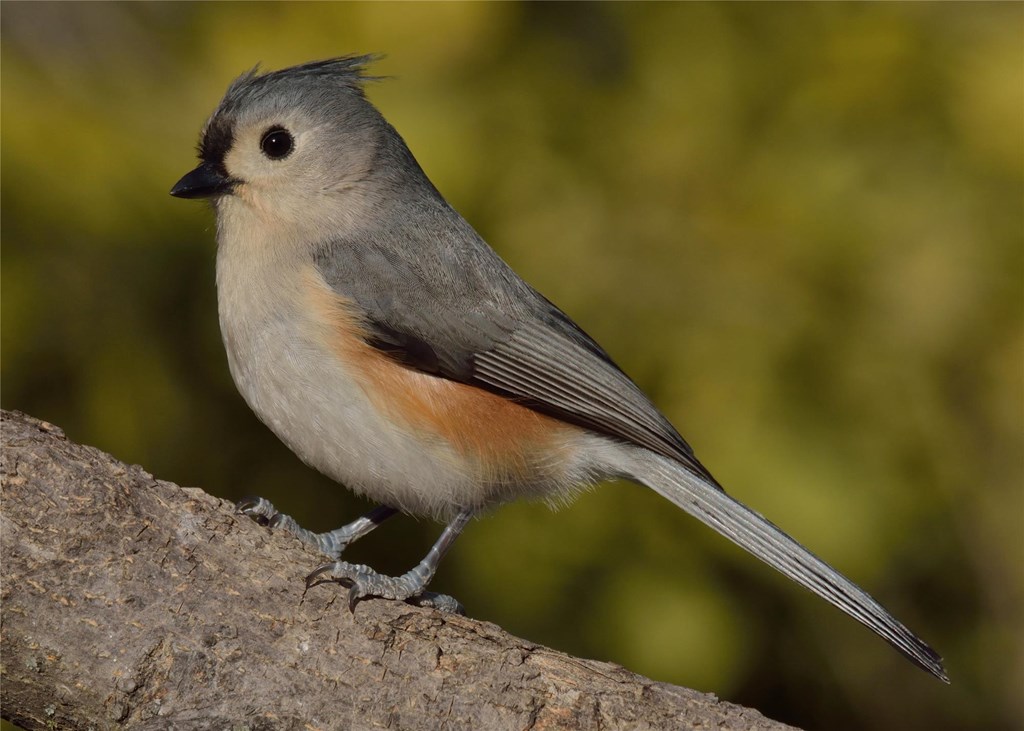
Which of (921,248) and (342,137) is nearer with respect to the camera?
(342,137)

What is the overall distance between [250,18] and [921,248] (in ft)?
8.07

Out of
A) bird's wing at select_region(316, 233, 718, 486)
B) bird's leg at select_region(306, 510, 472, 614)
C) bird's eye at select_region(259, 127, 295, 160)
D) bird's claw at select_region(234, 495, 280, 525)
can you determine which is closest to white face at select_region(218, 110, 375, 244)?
bird's eye at select_region(259, 127, 295, 160)

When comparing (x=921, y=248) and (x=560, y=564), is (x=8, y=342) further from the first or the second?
(x=921, y=248)

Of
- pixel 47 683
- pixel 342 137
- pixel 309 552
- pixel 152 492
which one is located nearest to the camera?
pixel 47 683

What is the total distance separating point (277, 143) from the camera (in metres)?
3.34

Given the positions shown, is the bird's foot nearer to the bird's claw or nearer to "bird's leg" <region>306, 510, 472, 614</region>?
"bird's leg" <region>306, 510, 472, 614</region>

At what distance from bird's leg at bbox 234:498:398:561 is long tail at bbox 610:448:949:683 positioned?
34.9 inches

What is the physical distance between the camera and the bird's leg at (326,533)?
3.21 metres

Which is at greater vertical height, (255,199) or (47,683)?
(255,199)

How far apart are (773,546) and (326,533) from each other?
139 centimetres

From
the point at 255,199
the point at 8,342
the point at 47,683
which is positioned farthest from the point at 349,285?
the point at 47,683

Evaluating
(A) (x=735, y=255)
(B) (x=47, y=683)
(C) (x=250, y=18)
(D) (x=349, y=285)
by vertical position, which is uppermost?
(A) (x=735, y=255)

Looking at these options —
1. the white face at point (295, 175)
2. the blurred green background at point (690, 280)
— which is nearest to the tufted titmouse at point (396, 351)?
the white face at point (295, 175)

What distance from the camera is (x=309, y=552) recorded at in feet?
9.02
